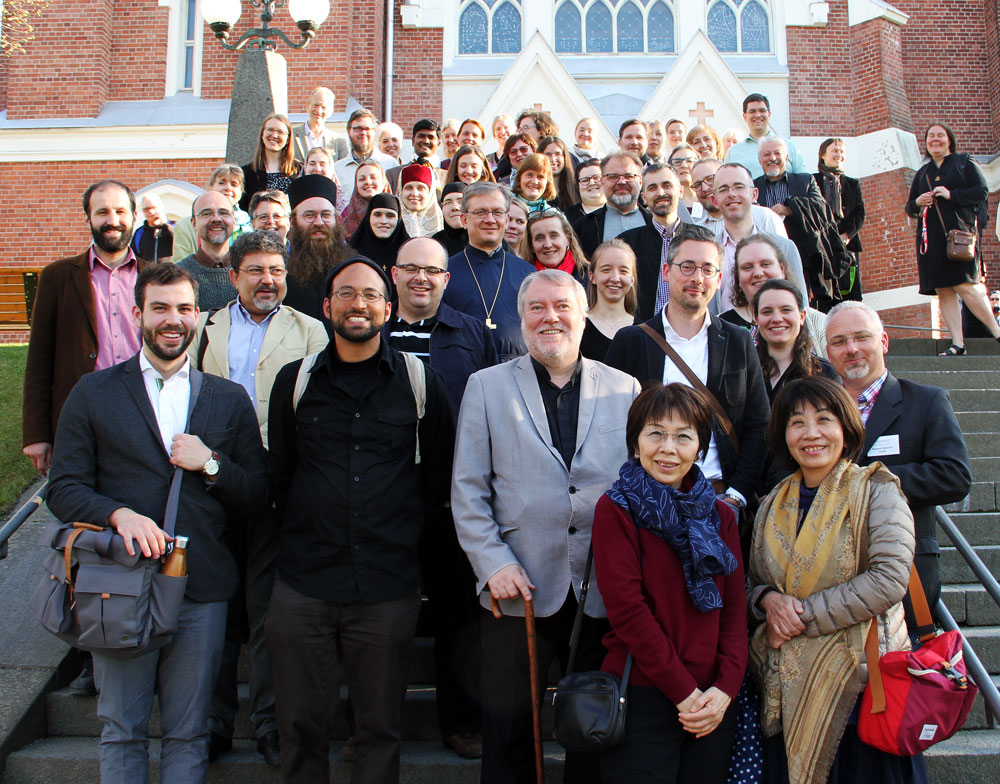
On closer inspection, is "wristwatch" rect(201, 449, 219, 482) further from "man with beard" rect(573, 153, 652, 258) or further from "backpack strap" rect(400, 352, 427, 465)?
"man with beard" rect(573, 153, 652, 258)

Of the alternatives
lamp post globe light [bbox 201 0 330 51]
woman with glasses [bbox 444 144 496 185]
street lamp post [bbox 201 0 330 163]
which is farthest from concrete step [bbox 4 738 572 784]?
lamp post globe light [bbox 201 0 330 51]

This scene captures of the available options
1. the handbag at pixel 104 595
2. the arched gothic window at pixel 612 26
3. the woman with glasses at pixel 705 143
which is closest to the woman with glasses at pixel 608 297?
the handbag at pixel 104 595

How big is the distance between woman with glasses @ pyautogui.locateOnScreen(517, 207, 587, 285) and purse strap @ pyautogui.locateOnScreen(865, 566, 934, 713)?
277cm

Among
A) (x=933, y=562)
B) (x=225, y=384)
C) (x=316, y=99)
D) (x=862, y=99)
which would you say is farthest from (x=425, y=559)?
(x=862, y=99)

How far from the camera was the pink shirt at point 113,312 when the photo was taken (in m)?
4.50

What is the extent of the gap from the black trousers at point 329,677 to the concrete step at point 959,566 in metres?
3.08

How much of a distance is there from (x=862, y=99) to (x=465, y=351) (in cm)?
1305

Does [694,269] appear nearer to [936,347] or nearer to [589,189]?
[589,189]

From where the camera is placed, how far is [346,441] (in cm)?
338

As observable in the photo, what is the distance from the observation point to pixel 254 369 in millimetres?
4078

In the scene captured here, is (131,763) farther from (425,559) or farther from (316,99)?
(316,99)

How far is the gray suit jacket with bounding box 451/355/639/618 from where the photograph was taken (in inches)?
126

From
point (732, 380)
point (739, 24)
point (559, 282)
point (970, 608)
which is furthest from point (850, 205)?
point (739, 24)

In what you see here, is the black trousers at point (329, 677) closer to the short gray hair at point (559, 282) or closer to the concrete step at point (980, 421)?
the short gray hair at point (559, 282)
